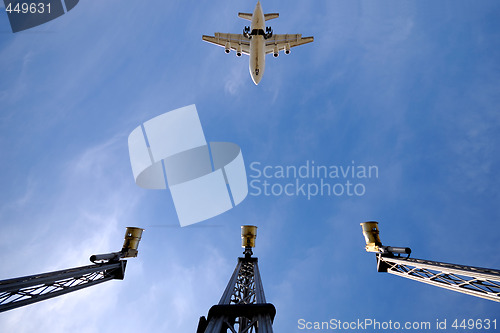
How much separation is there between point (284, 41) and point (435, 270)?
99.8 feet

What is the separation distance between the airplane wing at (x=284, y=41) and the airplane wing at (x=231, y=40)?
327 cm

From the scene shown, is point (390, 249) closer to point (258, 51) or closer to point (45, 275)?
point (45, 275)

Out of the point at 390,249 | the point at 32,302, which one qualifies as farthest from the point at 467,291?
the point at 32,302

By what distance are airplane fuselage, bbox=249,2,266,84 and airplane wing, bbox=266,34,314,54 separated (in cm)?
401

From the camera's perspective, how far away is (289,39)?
29.7m

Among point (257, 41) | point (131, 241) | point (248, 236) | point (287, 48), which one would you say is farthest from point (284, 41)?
point (131, 241)

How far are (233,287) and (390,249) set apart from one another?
6.65 m

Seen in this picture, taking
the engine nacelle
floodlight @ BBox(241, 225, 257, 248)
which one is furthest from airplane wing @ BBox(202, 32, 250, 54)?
floodlight @ BBox(241, 225, 257, 248)

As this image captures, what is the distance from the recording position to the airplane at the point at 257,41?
25466mm

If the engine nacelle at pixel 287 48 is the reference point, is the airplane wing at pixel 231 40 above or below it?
above

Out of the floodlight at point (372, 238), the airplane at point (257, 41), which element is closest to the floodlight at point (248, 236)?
the floodlight at point (372, 238)

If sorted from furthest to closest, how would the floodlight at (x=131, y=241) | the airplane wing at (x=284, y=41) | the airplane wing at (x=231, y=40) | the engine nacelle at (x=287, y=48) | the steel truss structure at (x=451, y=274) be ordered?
the airplane wing at (x=231, y=40) < the airplane wing at (x=284, y=41) < the engine nacelle at (x=287, y=48) < the floodlight at (x=131, y=241) < the steel truss structure at (x=451, y=274)

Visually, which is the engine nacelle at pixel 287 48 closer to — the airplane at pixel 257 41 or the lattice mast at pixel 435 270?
the airplane at pixel 257 41

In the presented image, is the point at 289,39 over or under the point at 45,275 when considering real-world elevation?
over
